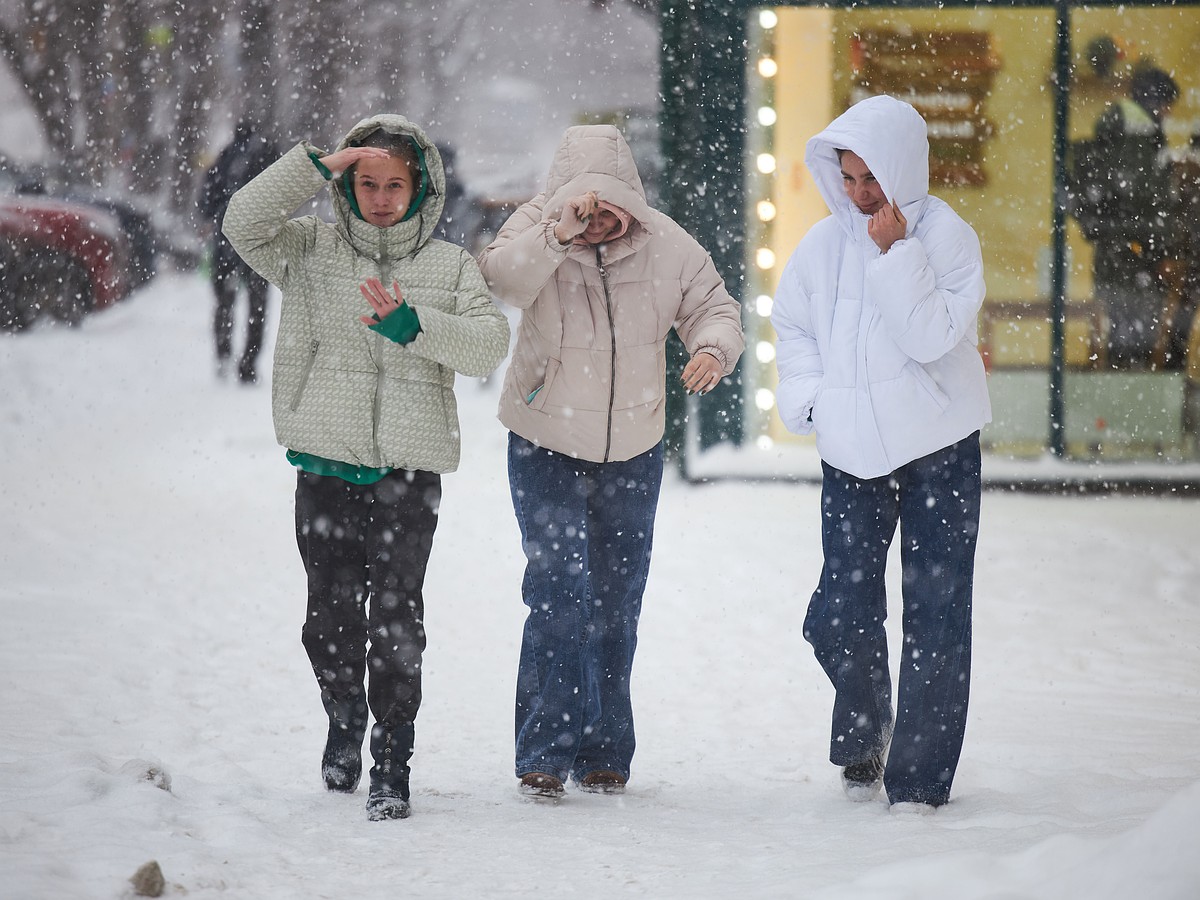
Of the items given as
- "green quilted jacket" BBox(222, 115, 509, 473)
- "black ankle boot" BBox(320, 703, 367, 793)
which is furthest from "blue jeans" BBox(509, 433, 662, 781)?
Answer: "black ankle boot" BBox(320, 703, 367, 793)

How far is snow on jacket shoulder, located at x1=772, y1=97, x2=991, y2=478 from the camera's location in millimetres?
3369

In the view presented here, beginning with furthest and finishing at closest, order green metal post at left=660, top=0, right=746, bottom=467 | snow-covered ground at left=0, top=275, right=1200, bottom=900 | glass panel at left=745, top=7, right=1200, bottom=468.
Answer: glass panel at left=745, top=7, right=1200, bottom=468 → green metal post at left=660, top=0, right=746, bottom=467 → snow-covered ground at left=0, top=275, right=1200, bottom=900

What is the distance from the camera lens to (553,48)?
32.3 feet

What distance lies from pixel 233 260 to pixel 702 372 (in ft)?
28.1

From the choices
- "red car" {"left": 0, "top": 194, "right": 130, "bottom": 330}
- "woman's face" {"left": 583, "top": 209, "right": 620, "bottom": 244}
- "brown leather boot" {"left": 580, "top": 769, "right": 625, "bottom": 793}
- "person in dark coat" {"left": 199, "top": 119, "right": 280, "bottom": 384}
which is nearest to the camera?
"woman's face" {"left": 583, "top": 209, "right": 620, "bottom": 244}

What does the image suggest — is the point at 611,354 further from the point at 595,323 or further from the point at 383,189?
the point at 383,189

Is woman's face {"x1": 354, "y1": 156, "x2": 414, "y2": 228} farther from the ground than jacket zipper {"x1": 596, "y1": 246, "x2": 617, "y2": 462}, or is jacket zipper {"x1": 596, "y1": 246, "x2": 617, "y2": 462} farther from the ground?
woman's face {"x1": 354, "y1": 156, "x2": 414, "y2": 228}

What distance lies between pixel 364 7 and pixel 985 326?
6733mm

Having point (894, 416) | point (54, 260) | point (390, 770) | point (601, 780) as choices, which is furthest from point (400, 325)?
point (54, 260)

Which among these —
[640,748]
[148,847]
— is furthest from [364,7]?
[148,847]

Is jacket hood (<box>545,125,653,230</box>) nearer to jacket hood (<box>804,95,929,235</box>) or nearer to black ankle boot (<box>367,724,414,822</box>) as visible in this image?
jacket hood (<box>804,95,929,235</box>)

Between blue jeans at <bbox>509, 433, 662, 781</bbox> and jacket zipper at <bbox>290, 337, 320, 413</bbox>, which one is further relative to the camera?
blue jeans at <bbox>509, 433, 662, 781</bbox>

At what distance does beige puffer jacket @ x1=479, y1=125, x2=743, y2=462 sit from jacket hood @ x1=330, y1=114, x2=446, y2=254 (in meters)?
0.19

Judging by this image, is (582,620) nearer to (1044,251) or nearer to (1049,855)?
(1049,855)
